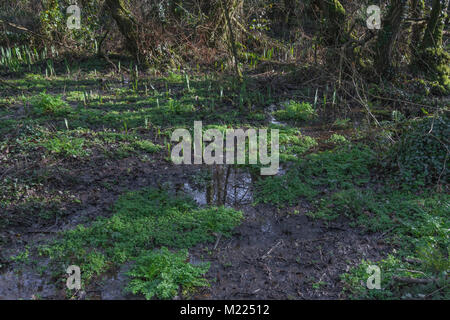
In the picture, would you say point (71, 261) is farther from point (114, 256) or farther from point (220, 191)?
point (220, 191)

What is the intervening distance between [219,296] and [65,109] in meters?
4.71

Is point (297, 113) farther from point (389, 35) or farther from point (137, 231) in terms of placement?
point (137, 231)

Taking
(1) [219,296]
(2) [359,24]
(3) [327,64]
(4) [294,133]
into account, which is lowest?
(1) [219,296]

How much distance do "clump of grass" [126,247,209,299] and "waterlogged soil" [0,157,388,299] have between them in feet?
0.35

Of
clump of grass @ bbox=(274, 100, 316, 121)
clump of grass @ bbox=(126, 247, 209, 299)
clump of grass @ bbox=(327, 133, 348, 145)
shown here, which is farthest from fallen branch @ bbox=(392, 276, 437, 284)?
clump of grass @ bbox=(274, 100, 316, 121)

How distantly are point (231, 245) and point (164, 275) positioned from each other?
2.92ft

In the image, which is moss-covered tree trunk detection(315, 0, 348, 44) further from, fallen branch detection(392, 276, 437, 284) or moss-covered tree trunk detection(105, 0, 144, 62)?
fallen branch detection(392, 276, 437, 284)

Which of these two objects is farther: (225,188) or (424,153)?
(225,188)

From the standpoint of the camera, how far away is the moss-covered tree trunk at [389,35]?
7.27 m

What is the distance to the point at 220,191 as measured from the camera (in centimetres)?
504

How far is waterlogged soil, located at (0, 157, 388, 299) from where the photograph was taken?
346 cm

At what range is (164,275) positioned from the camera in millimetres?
3424

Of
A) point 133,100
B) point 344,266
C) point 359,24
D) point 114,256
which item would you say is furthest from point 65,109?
point 359,24

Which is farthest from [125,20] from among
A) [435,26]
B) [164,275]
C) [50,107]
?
[164,275]
